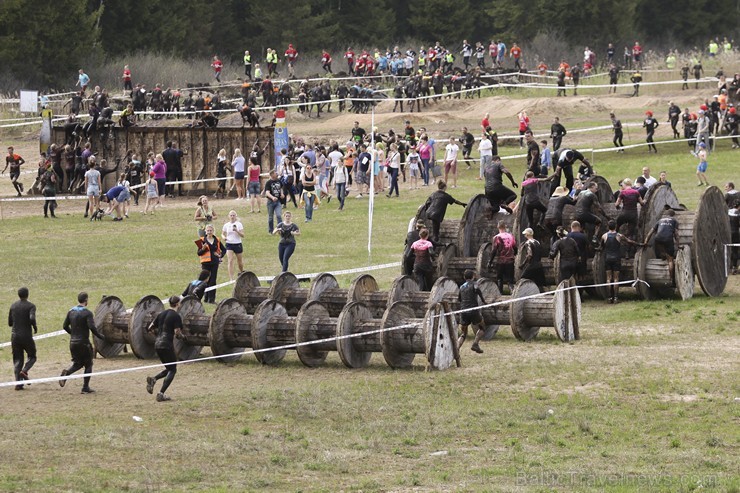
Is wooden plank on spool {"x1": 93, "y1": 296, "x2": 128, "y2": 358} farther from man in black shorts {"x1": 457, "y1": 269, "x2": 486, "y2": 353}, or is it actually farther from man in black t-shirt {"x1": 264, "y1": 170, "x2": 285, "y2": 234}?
man in black t-shirt {"x1": 264, "y1": 170, "x2": 285, "y2": 234}

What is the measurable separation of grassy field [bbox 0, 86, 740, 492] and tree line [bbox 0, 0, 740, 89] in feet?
200

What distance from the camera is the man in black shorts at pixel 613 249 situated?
24.4 m

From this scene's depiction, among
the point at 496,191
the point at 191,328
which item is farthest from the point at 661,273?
the point at 191,328

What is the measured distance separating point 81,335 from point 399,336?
14.1 feet

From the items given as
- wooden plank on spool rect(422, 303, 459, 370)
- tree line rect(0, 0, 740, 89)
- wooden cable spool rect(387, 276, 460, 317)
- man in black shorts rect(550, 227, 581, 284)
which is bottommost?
wooden plank on spool rect(422, 303, 459, 370)

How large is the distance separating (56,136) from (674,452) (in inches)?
1390

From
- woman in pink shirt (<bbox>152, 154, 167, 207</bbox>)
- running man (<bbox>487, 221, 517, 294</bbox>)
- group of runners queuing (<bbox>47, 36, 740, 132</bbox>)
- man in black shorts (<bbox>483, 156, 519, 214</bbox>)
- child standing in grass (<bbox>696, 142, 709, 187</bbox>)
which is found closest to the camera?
running man (<bbox>487, 221, 517, 294</bbox>)

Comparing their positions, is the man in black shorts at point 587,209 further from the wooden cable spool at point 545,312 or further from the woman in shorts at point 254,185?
the woman in shorts at point 254,185

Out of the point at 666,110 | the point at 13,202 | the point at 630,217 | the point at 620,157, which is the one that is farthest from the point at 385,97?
the point at 630,217

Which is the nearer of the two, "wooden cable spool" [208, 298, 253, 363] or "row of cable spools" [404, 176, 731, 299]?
"wooden cable spool" [208, 298, 253, 363]

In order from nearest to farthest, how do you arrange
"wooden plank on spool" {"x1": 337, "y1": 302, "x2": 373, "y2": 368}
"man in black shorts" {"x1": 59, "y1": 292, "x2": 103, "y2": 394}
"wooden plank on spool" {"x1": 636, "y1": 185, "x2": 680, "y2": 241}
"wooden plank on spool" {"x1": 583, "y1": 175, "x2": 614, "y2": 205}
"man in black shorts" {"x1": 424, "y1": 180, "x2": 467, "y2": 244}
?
"man in black shorts" {"x1": 59, "y1": 292, "x2": 103, "y2": 394}, "wooden plank on spool" {"x1": 337, "y1": 302, "x2": 373, "y2": 368}, "wooden plank on spool" {"x1": 636, "y1": 185, "x2": 680, "y2": 241}, "man in black shorts" {"x1": 424, "y1": 180, "x2": 467, "y2": 244}, "wooden plank on spool" {"x1": 583, "y1": 175, "x2": 614, "y2": 205}

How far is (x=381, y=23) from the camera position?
9081cm

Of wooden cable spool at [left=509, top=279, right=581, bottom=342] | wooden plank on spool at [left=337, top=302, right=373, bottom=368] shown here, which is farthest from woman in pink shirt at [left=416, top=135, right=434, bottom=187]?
wooden plank on spool at [left=337, top=302, right=373, bottom=368]

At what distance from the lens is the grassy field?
14.2 meters
